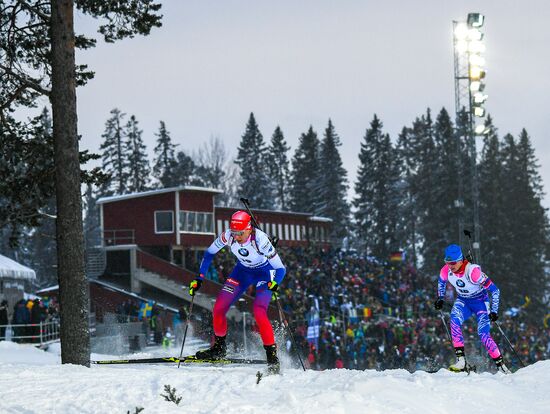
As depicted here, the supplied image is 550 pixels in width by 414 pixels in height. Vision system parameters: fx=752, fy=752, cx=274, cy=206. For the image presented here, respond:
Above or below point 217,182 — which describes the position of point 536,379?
below

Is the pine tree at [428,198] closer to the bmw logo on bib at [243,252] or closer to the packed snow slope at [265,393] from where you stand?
the bmw logo on bib at [243,252]

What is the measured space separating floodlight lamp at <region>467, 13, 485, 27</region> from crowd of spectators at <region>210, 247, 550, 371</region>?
12.0 metres

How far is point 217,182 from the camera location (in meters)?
77.9

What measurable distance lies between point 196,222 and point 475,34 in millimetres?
18298

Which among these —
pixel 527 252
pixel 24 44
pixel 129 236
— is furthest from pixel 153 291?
pixel 527 252

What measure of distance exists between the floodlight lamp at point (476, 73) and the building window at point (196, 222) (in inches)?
698

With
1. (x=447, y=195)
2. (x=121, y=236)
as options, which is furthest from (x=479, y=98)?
(x=447, y=195)

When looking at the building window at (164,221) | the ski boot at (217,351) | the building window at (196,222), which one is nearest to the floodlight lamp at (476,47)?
the building window at (196,222)

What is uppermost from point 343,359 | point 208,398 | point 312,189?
point 312,189

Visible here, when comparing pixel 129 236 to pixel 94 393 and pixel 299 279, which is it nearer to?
pixel 299 279

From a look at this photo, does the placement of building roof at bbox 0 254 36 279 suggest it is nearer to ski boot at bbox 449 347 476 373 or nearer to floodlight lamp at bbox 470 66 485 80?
floodlight lamp at bbox 470 66 485 80

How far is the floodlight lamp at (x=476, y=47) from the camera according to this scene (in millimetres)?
30094

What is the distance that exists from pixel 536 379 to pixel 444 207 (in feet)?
167

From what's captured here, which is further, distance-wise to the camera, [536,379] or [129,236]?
[129,236]
